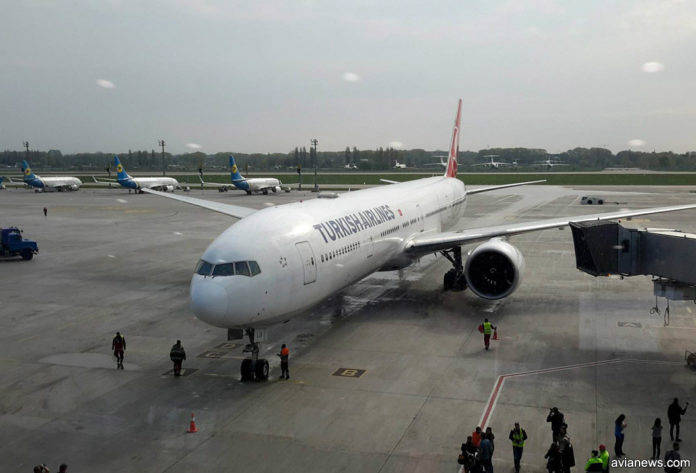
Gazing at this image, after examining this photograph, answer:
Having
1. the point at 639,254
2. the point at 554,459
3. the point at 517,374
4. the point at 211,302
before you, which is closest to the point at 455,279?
the point at 639,254

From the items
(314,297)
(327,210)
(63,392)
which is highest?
(327,210)

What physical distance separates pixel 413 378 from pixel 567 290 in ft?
48.0

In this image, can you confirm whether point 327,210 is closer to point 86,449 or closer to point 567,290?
point 86,449

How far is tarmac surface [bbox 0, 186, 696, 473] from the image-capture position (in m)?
13.3

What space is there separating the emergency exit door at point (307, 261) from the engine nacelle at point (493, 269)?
26.8 ft

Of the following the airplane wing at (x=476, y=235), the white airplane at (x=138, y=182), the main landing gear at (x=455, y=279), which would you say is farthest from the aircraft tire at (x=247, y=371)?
the white airplane at (x=138, y=182)

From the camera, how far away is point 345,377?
1761cm

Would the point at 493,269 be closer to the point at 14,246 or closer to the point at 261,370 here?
the point at 261,370

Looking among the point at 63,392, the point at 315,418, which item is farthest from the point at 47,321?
the point at 315,418

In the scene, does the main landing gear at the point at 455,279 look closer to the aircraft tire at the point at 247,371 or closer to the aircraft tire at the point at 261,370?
the aircraft tire at the point at 261,370

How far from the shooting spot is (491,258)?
965 inches

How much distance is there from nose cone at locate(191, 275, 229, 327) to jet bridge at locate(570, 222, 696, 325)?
1182cm

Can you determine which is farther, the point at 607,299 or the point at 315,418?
the point at 607,299

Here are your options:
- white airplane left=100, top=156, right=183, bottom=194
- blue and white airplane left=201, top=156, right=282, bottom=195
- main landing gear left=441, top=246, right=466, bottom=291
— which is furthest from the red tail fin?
white airplane left=100, top=156, right=183, bottom=194
